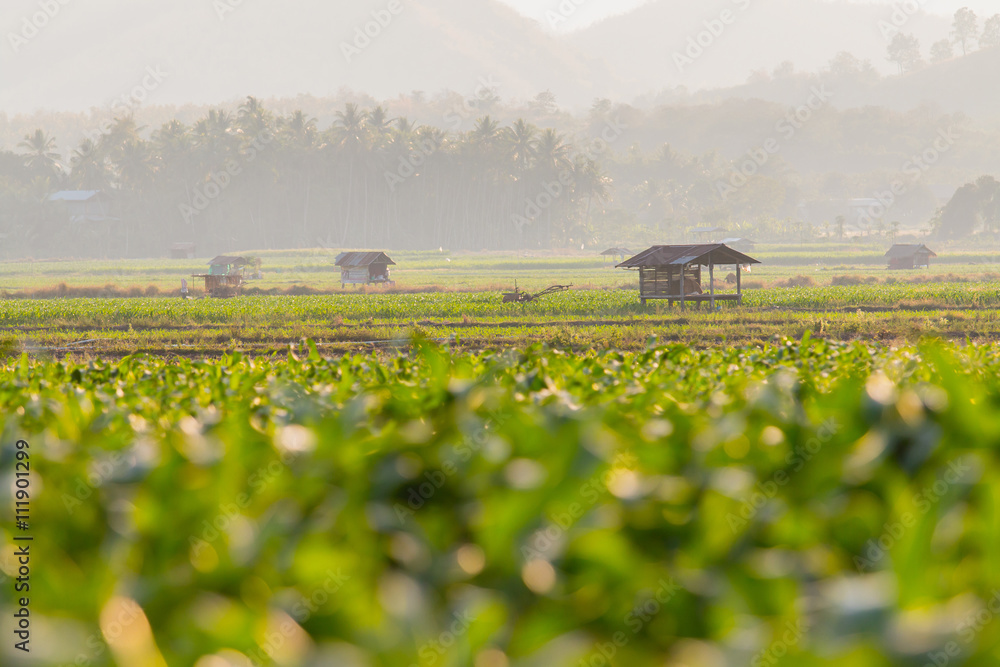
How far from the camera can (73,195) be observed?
11788 cm

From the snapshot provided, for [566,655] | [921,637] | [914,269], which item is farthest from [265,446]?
[914,269]

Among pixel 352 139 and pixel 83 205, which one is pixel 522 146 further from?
pixel 83 205

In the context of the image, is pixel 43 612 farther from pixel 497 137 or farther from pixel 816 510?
pixel 497 137

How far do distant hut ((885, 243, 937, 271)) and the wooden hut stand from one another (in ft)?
157

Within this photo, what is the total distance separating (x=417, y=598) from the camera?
1123 mm

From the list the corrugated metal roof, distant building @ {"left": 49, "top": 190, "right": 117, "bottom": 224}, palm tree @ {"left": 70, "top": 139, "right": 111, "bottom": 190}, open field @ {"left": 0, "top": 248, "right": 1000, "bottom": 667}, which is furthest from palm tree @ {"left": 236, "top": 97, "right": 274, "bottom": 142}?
open field @ {"left": 0, "top": 248, "right": 1000, "bottom": 667}

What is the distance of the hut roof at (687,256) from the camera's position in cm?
3550

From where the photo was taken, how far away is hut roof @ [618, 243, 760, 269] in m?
35.5

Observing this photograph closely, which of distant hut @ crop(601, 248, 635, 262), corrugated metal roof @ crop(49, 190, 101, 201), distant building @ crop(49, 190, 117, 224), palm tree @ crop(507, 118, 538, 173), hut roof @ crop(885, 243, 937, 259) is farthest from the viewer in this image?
palm tree @ crop(507, 118, 538, 173)

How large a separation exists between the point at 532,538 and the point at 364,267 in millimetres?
68479

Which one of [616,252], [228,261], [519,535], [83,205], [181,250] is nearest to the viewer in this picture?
[519,535]

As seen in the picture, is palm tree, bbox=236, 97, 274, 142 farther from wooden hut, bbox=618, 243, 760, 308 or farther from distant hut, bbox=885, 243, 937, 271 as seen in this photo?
wooden hut, bbox=618, 243, 760, 308

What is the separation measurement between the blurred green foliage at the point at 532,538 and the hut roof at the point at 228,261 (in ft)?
237

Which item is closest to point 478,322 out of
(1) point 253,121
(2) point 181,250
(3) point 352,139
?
(2) point 181,250
